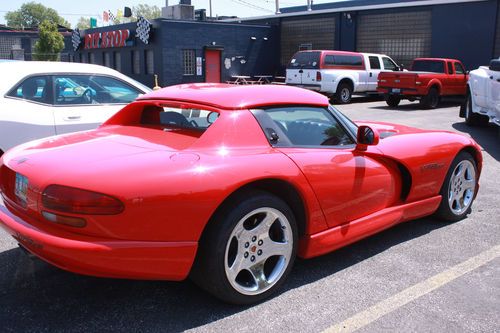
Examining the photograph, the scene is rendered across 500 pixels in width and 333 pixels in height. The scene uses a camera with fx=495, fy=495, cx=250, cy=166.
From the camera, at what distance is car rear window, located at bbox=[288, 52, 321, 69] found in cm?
1862

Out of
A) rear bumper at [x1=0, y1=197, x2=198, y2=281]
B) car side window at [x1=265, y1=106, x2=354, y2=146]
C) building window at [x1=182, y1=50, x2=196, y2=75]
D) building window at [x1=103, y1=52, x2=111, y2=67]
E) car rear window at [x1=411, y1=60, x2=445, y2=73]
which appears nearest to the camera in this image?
rear bumper at [x1=0, y1=197, x2=198, y2=281]

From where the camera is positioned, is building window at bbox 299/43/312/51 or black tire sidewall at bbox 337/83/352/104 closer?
black tire sidewall at bbox 337/83/352/104

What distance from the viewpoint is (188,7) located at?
30781 millimetres

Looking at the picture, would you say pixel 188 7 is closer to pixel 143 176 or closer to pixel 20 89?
pixel 20 89

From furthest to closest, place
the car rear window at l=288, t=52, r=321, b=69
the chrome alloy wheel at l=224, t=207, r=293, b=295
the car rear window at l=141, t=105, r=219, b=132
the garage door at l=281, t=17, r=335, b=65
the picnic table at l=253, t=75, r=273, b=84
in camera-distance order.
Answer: the picnic table at l=253, t=75, r=273, b=84 → the garage door at l=281, t=17, r=335, b=65 → the car rear window at l=288, t=52, r=321, b=69 → the car rear window at l=141, t=105, r=219, b=132 → the chrome alloy wheel at l=224, t=207, r=293, b=295

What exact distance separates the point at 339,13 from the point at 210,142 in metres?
25.1

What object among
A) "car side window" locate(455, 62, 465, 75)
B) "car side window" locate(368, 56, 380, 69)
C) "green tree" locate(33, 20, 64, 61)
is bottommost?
"car side window" locate(455, 62, 465, 75)

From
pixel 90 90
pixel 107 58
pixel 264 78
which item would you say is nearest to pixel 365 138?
pixel 90 90

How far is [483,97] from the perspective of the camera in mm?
10281

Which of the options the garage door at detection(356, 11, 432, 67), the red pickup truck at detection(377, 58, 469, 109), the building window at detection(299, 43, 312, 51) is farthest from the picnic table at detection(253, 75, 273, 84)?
the red pickup truck at detection(377, 58, 469, 109)

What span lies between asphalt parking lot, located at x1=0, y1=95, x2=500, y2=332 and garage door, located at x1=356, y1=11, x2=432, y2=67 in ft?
69.8

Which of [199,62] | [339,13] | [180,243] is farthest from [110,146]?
[339,13]

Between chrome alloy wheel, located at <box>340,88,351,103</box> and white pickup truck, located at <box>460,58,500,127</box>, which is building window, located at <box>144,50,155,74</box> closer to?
chrome alloy wheel, located at <box>340,88,351,103</box>

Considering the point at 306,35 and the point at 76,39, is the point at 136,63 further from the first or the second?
the point at 306,35
